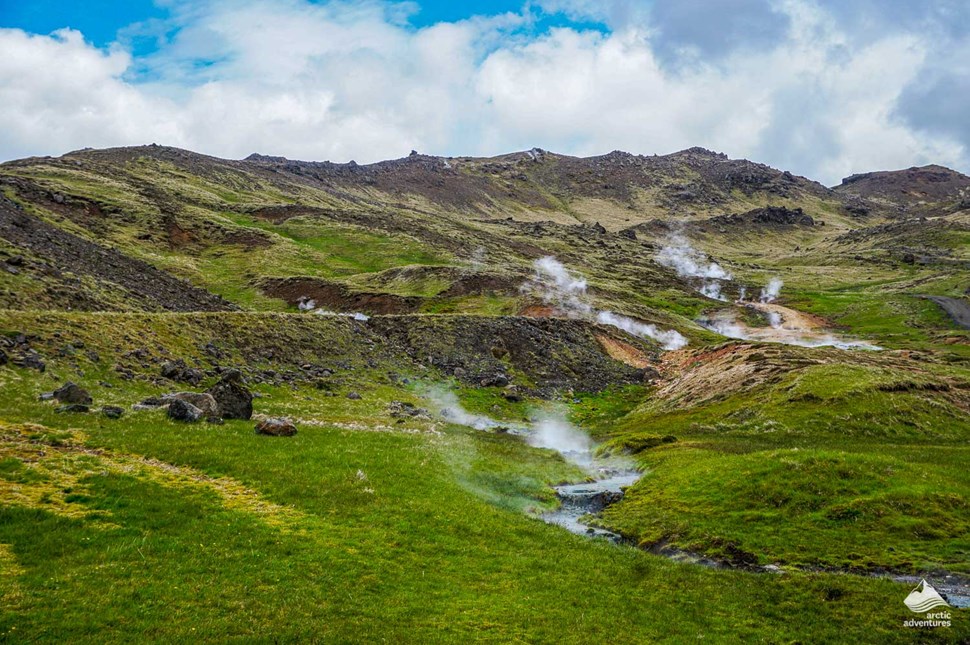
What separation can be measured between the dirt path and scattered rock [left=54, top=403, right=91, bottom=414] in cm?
16787

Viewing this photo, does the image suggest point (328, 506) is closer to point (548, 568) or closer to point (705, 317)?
point (548, 568)

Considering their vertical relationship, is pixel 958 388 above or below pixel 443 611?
above

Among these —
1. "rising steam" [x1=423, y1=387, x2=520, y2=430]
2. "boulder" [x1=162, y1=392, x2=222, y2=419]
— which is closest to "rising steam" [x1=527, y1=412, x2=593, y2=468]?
"rising steam" [x1=423, y1=387, x2=520, y2=430]

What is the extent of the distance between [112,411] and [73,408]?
79.5 inches

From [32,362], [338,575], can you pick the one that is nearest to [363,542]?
[338,575]

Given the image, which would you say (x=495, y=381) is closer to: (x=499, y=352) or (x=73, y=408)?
(x=499, y=352)

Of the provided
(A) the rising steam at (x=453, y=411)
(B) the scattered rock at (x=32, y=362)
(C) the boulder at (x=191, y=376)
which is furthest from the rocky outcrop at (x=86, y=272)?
(A) the rising steam at (x=453, y=411)

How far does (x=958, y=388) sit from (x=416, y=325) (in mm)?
66001

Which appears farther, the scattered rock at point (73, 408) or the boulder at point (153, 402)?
the boulder at point (153, 402)

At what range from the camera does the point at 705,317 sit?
160 meters

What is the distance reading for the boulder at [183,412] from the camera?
35.0m

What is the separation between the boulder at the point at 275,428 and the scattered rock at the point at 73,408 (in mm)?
9508

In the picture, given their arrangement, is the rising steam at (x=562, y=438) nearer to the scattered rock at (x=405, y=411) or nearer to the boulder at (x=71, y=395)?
the scattered rock at (x=405, y=411)

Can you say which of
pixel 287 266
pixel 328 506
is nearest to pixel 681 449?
pixel 328 506
